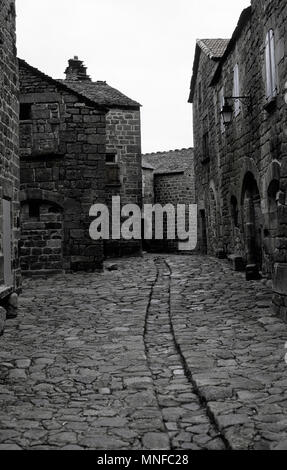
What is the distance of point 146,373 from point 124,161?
15274mm

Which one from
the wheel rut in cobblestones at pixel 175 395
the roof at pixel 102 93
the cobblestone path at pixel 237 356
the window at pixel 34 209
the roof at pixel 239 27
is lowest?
the wheel rut in cobblestones at pixel 175 395

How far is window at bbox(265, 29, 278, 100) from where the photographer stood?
7918mm

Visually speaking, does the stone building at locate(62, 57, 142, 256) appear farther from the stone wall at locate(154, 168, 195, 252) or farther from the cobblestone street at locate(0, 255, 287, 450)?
the cobblestone street at locate(0, 255, 287, 450)

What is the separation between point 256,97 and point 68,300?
223 inches

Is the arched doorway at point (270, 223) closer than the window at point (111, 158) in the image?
Yes

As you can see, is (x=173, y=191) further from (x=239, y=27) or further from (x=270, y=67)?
(x=270, y=67)

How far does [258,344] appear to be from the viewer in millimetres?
5598

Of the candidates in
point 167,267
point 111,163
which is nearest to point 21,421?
point 167,267

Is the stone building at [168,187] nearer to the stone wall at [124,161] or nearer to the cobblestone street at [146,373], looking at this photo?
the stone wall at [124,161]

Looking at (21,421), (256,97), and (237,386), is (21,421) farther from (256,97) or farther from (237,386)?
(256,97)

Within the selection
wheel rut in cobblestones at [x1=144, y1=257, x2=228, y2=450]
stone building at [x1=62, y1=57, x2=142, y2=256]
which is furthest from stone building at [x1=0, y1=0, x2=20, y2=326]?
stone building at [x1=62, y1=57, x2=142, y2=256]

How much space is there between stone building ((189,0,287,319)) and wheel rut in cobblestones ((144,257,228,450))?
6.03ft

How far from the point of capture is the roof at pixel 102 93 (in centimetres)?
1903

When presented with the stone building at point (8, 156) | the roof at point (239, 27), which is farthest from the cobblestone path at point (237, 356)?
the roof at point (239, 27)
